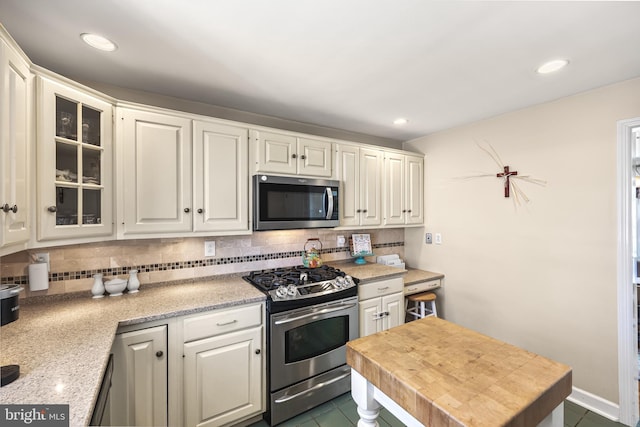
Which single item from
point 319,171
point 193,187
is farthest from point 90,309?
point 319,171

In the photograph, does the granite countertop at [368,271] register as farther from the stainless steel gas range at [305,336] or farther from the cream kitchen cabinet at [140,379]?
the cream kitchen cabinet at [140,379]

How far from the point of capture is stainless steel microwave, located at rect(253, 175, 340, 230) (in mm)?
2234

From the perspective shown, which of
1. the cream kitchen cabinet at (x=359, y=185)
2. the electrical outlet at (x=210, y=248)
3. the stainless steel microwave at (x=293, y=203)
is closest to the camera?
the stainless steel microwave at (x=293, y=203)

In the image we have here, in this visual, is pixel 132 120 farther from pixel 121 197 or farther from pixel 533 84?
pixel 533 84

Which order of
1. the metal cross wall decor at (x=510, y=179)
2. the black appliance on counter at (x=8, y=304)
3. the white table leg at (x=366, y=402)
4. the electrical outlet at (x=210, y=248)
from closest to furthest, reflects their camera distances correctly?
the white table leg at (x=366, y=402) < the black appliance on counter at (x=8, y=304) < the electrical outlet at (x=210, y=248) < the metal cross wall decor at (x=510, y=179)

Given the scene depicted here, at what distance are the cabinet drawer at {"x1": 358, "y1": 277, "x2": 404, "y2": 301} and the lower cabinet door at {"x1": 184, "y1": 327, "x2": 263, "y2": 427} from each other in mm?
973

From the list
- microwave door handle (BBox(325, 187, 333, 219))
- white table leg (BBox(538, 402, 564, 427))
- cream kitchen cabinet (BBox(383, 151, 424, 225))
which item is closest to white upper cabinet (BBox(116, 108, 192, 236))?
microwave door handle (BBox(325, 187, 333, 219))

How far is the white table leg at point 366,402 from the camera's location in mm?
1184

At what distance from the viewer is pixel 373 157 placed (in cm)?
296

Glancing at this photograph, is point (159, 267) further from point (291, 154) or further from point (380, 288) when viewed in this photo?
point (380, 288)

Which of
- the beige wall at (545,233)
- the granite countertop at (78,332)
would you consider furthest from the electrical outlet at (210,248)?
the beige wall at (545,233)

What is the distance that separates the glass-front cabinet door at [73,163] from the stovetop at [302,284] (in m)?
1.11

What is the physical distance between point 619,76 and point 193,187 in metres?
3.06

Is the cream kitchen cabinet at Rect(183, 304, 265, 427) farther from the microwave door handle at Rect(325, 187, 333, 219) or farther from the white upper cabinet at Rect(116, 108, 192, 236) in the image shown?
the microwave door handle at Rect(325, 187, 333, 219)
